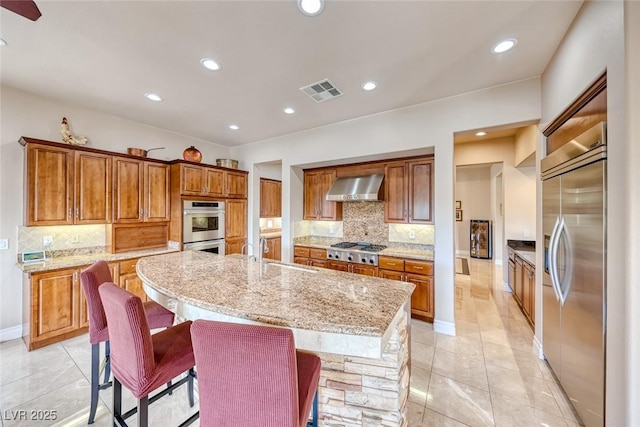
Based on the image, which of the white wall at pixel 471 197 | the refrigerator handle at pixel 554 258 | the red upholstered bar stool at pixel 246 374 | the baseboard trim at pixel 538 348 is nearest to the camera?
the red upholstered bar stool at pixel 246 374

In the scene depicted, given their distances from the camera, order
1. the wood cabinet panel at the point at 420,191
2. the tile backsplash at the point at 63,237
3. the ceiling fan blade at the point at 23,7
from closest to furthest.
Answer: the ceiling fan blade at the point at 23,7 → the tile backsplash at the point at 63,237 → the wood cabinet panel at the point at 420,191

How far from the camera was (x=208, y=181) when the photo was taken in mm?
4406

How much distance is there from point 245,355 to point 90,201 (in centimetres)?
376

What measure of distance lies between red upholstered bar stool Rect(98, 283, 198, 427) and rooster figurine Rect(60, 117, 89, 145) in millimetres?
3037

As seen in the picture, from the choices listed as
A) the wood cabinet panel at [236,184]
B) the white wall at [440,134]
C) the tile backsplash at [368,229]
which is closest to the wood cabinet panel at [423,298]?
the white wall at [440,134]

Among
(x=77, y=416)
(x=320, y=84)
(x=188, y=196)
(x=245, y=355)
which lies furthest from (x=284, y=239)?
(x=245, y=355)

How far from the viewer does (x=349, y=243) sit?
4512 mm

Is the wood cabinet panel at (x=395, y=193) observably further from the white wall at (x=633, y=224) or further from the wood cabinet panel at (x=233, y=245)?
the wood cabinet panel at (x=233, y=245)

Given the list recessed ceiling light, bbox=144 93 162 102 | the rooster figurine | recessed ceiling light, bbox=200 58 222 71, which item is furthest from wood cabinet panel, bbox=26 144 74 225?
recessed ceiling light, bbox=200 58 222 71

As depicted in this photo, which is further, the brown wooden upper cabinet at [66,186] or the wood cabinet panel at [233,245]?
the wood cabinet panel at [233,245]

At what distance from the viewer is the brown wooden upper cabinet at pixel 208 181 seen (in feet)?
13.2

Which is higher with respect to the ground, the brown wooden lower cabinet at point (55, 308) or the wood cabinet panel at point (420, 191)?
the wood cabinet panel at point (420, 191)

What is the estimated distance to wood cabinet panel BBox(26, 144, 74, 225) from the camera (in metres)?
2.79

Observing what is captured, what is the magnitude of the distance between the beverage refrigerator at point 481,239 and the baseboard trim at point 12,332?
9.79 m
